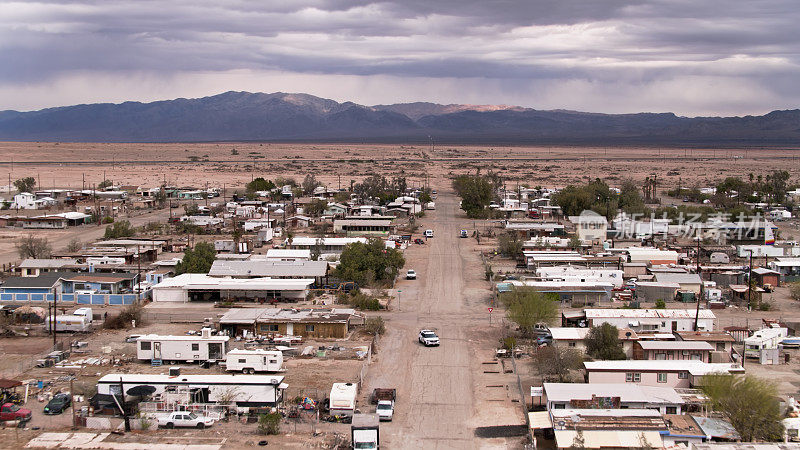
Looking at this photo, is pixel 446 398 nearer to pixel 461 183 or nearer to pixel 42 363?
pixel 42 363

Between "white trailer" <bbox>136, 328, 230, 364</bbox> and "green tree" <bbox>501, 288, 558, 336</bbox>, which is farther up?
"green tree" <bbox>501, 288, 558, 336</bbox>

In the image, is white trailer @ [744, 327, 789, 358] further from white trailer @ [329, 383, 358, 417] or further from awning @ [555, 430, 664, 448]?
white trailer @ [329, 383, 358, 417]

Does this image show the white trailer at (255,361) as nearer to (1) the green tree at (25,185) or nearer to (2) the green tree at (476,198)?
(2) the green tree at (476,198)

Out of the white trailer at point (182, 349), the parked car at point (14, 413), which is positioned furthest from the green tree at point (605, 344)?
the parked car at point (14, 413)

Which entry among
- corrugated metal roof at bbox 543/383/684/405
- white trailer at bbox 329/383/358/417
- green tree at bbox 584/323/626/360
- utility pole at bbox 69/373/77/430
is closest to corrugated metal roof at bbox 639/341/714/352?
green tree at bbox 584/323/626/360

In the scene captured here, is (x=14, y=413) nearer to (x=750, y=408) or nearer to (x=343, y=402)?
(x=343, y=402)

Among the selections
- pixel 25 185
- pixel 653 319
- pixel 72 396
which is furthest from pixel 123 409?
pixel 25 185

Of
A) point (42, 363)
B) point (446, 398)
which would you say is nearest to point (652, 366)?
point (446, 398)
